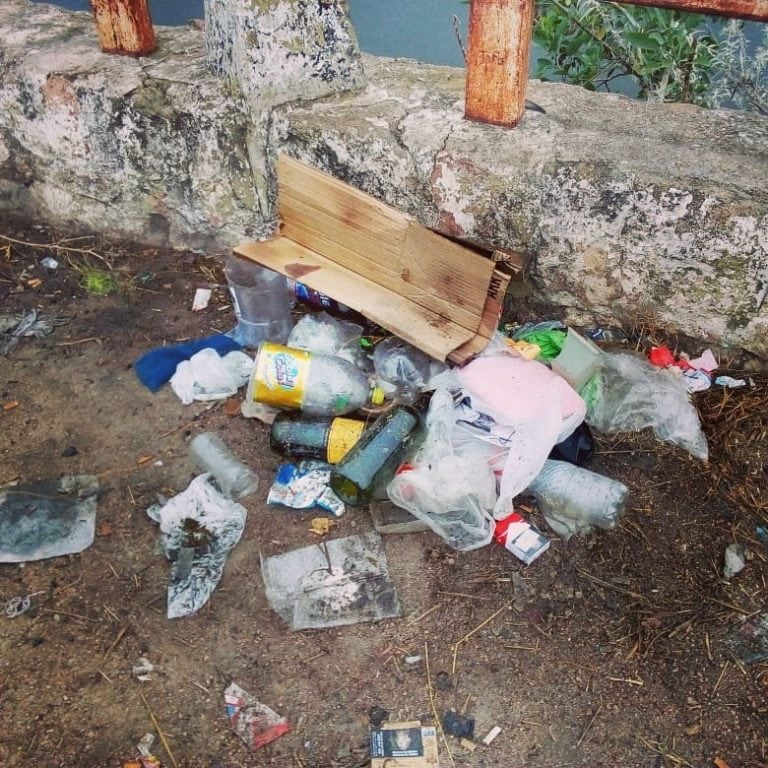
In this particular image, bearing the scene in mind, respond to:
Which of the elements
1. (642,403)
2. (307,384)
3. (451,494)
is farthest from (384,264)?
(642,403)

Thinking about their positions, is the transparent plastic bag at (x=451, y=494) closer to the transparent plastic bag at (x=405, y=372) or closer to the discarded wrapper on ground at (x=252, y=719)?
the transparent plastic bag at (x=405, y=372)

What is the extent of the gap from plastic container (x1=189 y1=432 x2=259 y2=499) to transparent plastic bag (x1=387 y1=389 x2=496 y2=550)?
512mm

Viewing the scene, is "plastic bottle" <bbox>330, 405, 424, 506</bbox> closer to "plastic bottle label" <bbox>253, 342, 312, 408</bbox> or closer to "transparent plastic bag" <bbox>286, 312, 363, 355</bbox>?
"plastic bottle label" <bbox>253, 342, 312, 408</bbox>

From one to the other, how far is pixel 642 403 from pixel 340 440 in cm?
109

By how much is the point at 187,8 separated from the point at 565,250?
11.7 feet

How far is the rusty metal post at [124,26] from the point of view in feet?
10.3

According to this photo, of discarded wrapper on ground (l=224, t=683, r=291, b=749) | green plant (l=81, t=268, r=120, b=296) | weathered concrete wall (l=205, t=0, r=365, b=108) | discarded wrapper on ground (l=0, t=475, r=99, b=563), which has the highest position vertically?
weathered concrete wall (l=205, t=0, r=365, b=108)

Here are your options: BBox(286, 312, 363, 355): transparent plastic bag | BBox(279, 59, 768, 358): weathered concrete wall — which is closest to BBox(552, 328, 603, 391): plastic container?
BBox(279, 59, 768, 358): weathered concrete wall

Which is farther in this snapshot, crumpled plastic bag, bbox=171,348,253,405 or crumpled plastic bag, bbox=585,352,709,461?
crumpled plastic bag, bbox=171,348,253,405

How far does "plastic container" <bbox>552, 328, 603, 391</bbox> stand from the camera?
2.65 metres

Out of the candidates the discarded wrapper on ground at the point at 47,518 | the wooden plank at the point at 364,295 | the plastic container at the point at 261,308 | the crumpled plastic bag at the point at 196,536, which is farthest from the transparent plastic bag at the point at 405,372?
the discarded wrapper on ground at the point at 47,518

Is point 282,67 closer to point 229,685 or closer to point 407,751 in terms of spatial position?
point 229,685

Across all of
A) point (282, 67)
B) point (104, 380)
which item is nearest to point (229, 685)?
point (104, 380)

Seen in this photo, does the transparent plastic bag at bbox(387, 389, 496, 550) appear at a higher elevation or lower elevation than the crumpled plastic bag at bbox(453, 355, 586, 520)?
lower
